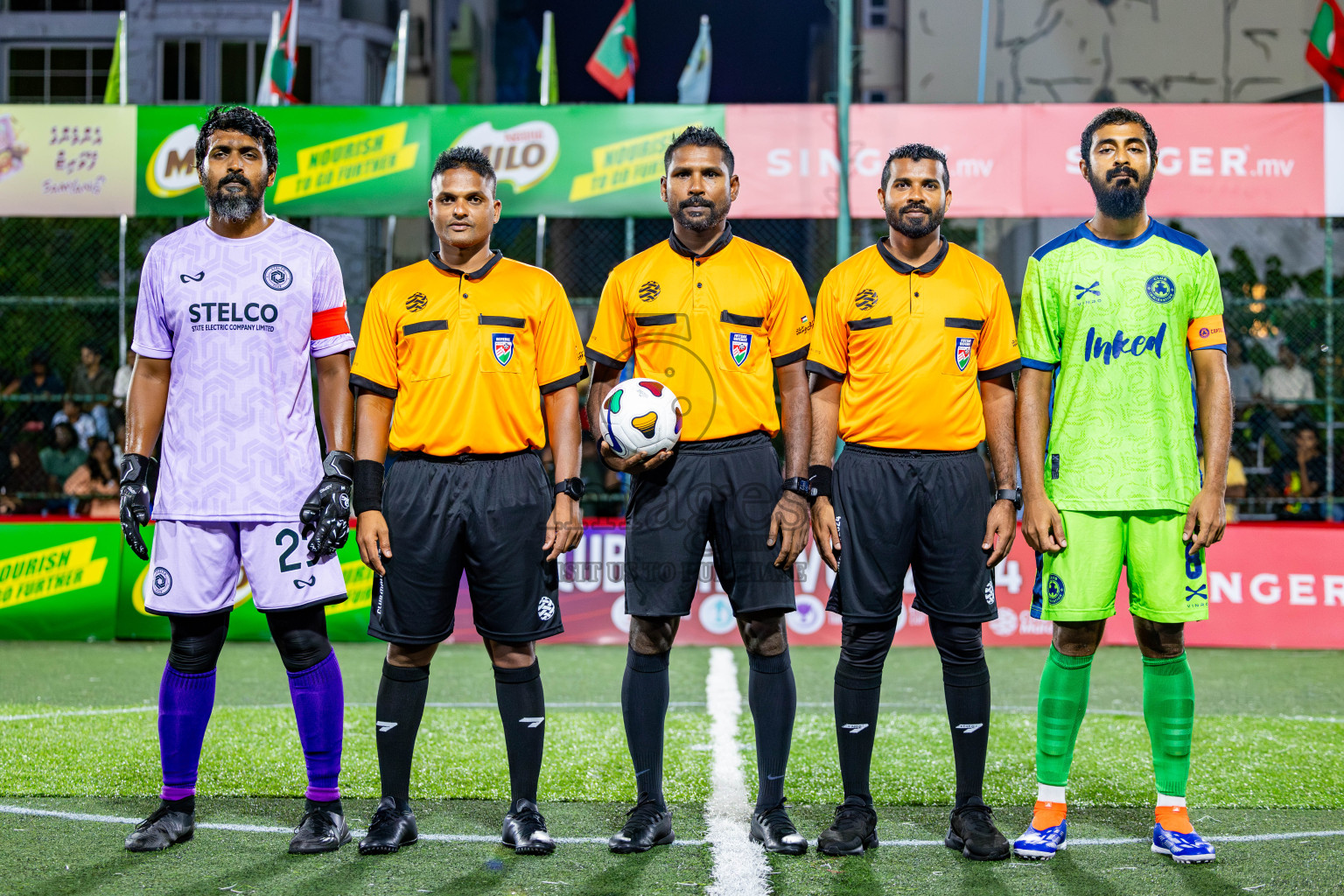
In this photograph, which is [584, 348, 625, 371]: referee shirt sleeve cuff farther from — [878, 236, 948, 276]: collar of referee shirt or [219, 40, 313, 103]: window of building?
[219, 40, 313, 103]: window of building

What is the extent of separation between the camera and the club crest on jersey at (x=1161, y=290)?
13.0 feet

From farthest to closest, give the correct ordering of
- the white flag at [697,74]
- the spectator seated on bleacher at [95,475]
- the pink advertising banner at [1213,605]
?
the white flag at [697,74] < the spectator seated on bleacher at [95,475] < the pink advertising banner at [1213,605]

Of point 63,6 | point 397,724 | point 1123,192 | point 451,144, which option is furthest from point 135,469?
point 63,6

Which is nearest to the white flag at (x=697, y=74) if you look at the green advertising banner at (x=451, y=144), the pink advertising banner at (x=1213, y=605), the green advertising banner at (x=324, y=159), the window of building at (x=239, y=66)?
the green advertising banner at (x=451, y=144)

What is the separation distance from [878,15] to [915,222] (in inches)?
609

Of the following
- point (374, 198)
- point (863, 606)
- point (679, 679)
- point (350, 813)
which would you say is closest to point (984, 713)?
point (863, 606)

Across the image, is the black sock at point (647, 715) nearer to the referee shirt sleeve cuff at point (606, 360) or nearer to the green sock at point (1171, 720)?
the referee shirt sleeve cuff at point (606, 360)

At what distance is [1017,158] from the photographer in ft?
35.7

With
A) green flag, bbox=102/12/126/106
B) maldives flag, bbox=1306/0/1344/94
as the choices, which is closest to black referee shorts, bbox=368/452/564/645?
green flag, bbox=102/12/126/106

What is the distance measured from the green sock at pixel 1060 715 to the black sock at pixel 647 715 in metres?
1.26

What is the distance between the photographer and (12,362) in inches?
476

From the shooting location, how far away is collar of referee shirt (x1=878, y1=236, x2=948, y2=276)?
408 centimetres

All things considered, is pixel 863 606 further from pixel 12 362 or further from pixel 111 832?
pixel 12 362

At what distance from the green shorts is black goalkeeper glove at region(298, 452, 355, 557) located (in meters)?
2.27
